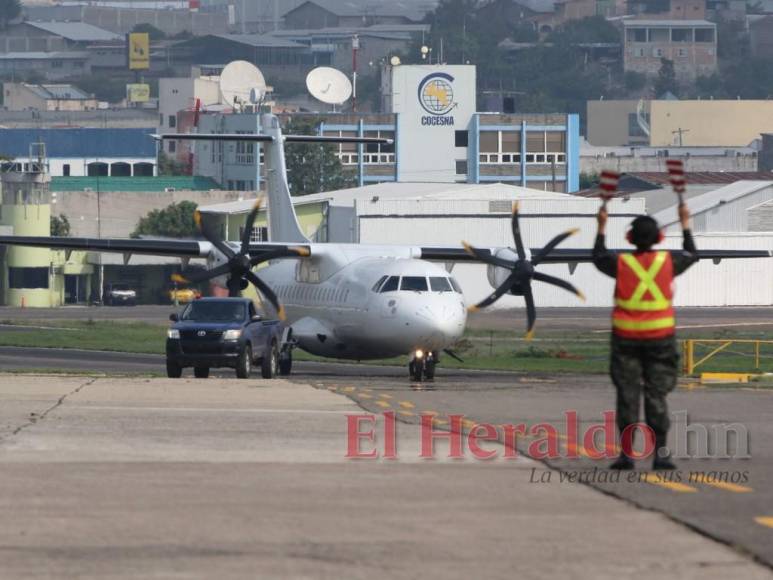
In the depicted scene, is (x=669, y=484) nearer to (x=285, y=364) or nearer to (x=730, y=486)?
(x=730, y=486)

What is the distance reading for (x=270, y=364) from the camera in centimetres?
3359

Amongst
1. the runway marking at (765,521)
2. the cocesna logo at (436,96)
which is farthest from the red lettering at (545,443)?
the cocesna logo at (436,96)

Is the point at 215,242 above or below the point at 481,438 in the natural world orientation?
above

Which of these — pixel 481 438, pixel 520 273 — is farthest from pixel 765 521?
pixel 520 273

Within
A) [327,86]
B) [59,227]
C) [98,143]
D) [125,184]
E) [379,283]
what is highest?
[327,86]

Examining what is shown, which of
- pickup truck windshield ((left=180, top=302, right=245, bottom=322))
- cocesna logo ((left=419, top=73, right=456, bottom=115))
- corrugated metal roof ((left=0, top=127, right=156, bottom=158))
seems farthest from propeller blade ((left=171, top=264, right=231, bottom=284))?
corrugated metal roof ((left=0, top=127, right=156, bottom=158))

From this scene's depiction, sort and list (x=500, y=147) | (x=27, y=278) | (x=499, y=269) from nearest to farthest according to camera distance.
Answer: (x=499, y=269), (x=27, y=278), (x=500, y=147)

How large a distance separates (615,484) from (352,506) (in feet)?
7.47

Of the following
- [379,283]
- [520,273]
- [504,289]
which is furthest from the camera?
[520,273]

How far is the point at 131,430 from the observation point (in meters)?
16.6

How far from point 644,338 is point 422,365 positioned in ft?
61.3

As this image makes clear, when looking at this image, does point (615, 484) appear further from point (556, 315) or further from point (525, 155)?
point (525, 155)

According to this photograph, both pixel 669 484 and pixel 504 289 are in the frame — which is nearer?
pixel 669 484

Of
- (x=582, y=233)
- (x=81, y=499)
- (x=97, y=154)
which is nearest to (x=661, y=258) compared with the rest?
(x=81, y=499)
